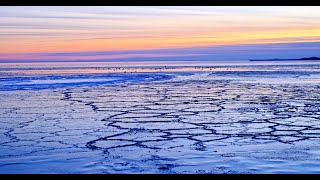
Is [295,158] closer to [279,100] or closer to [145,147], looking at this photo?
[145,147]

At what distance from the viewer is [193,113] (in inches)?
383

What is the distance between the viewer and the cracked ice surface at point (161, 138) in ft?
15.8

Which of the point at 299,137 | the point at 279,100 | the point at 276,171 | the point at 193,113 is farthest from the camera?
the point at 279,100

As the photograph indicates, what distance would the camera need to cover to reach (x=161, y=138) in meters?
6.55

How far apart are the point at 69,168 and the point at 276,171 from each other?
209cm

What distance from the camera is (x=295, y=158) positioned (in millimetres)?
5141

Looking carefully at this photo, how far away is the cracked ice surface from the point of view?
4.82m
